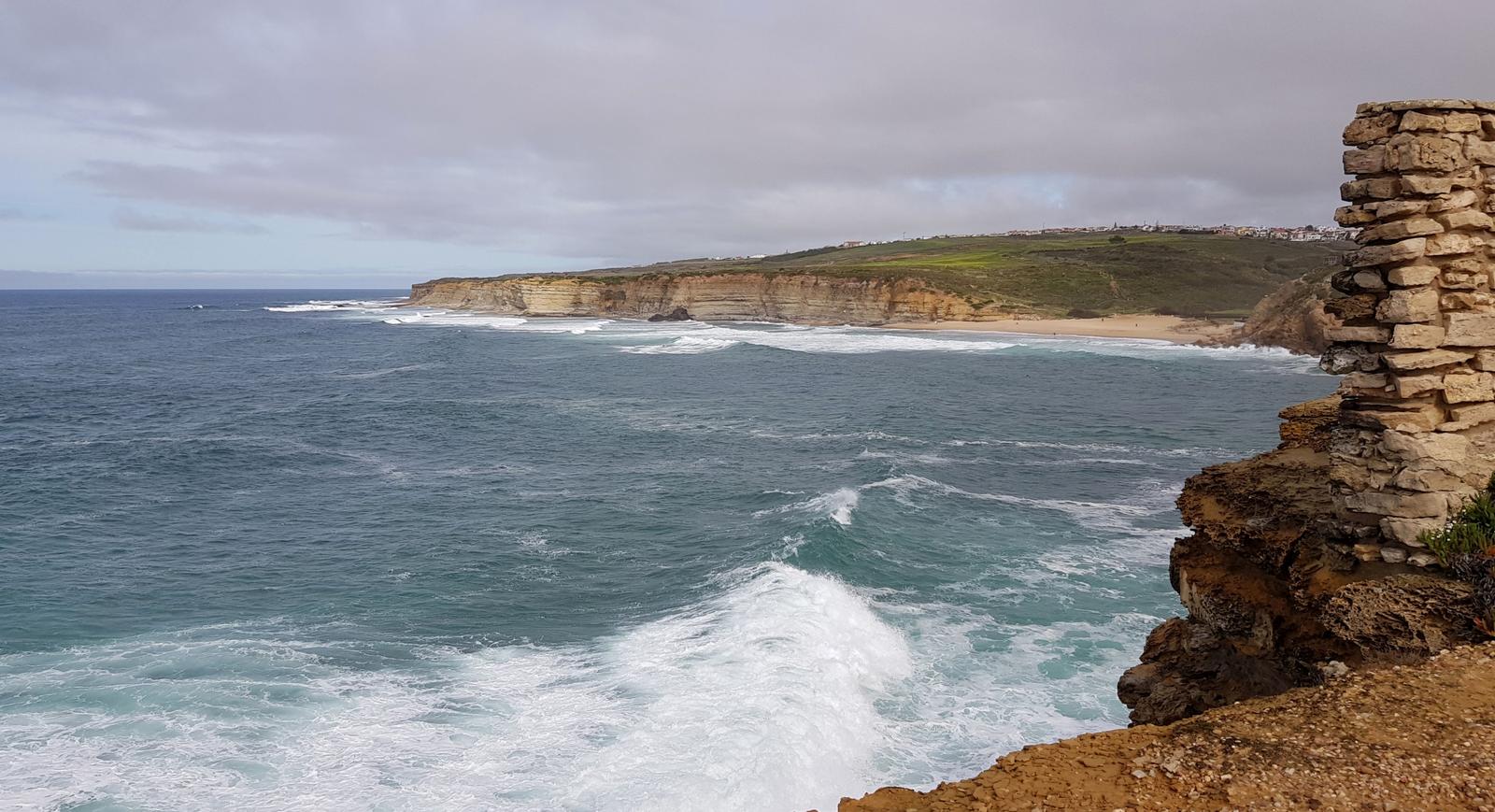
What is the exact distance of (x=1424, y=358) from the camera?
786cm

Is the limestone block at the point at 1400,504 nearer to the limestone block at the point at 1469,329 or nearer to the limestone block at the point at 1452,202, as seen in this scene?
the limestone block at the point at 1469,329

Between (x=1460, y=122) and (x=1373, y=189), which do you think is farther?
(x=1373, y=189)

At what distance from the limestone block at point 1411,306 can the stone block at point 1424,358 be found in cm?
27

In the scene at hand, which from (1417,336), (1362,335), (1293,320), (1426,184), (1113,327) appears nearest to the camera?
(1426,184)

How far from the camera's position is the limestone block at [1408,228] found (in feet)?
25.5

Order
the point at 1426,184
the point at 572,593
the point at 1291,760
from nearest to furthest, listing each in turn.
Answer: the point at 1291,760, the point at 1426,184, the point at 572,593

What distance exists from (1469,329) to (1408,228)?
1.00 meters

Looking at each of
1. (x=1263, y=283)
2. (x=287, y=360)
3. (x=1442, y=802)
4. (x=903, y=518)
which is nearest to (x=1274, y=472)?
(x=1442, y=802)

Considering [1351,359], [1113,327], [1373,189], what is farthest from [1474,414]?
[1113,327]

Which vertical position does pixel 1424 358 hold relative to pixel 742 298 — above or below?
below

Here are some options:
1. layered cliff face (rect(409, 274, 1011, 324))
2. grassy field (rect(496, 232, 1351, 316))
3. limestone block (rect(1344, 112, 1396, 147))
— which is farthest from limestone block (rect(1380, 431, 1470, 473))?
grassy field (rect(496, 232, 1351, 316))

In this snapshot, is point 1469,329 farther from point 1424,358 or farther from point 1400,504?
point 1400,504

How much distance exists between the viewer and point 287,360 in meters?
66.2

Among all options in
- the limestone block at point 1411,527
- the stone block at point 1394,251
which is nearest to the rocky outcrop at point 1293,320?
the stone block at point 1394,251
